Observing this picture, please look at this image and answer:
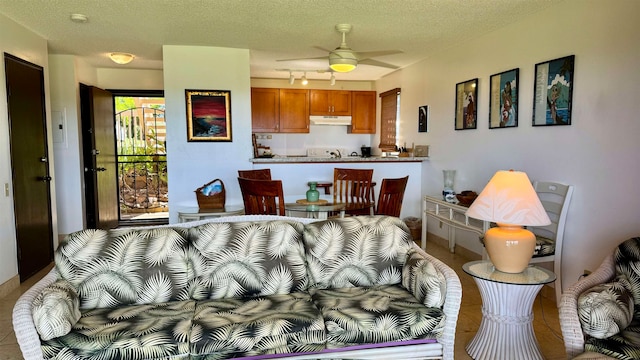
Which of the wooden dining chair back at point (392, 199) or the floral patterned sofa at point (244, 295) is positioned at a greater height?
the wooden dining chair back at point (392, 199)

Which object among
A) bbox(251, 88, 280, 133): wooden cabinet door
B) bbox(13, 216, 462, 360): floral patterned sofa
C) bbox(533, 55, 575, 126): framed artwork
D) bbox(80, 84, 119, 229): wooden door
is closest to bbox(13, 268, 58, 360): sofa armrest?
bbox(13, 216, 462, 360): floral patterned sofa

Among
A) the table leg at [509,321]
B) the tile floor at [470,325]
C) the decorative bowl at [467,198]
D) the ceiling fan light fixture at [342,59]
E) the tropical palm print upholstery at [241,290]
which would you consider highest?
the ceiling fan light fixture at [342,59]

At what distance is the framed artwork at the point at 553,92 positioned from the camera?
302cm

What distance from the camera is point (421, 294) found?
2096 mm

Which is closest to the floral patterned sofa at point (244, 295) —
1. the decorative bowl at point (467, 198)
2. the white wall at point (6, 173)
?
the decorative bowl at point (467, 198)

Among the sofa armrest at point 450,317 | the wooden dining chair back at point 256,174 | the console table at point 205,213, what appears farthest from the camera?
the wooden dining chair back at point 256,174

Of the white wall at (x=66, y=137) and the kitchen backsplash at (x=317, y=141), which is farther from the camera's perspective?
the kitchen backsplash at (x=317, y=141)

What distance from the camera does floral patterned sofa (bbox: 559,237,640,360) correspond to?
5.65 feet

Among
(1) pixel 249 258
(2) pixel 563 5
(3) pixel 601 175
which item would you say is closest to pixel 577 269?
(3) pixel 601 175

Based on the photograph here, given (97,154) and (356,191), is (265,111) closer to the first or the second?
(97,154)

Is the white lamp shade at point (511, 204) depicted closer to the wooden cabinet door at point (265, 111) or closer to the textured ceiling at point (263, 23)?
the textured ceiling at point (263, 23)

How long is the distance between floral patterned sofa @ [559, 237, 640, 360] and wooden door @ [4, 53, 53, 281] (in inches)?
163

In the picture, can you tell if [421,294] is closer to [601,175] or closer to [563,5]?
[601,175]

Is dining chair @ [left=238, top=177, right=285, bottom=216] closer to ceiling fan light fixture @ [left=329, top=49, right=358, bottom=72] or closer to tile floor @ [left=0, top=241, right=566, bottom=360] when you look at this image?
ceiling fan light fixture @ [left=329, top=49, right=358, bottom=72]
